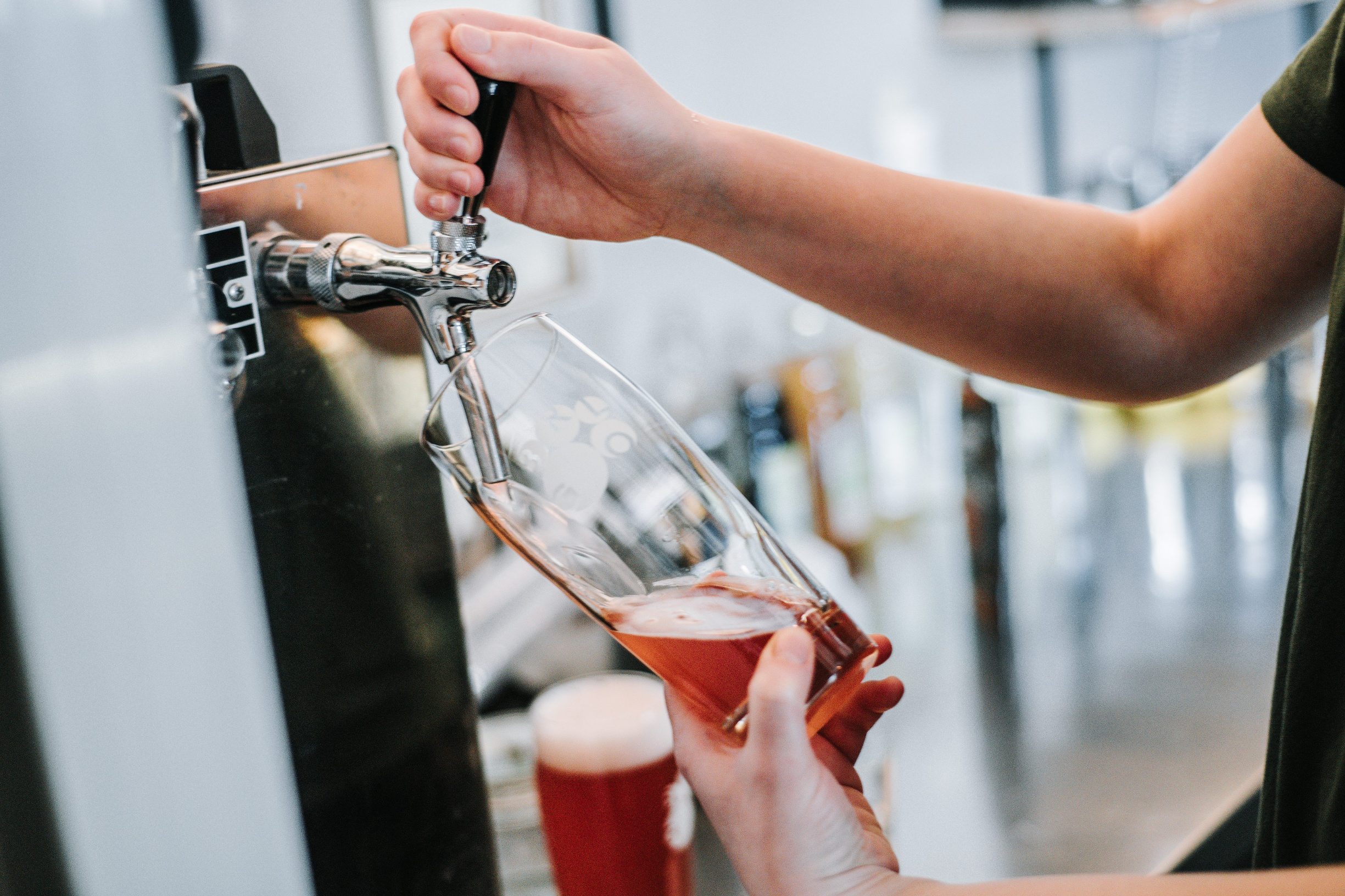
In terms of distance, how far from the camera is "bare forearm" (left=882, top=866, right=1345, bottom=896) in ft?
1.25

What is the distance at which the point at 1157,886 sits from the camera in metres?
0.42

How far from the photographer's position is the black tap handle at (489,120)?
0.49 m

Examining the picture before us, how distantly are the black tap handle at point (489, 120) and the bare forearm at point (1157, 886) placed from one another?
342mm

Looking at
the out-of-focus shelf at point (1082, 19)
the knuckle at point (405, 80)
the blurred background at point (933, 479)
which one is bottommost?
the blurred background at point (933, 479)

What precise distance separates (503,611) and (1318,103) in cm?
94

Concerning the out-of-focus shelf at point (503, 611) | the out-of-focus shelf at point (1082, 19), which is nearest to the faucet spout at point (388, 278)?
the out-of-focus shelf at point (503, 611)

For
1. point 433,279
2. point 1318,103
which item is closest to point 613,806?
point 433,279

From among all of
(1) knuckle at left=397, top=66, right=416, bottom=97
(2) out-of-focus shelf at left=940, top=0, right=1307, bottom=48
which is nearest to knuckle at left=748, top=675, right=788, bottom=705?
(1) knuckle at left=397, top=66, right=416, bottom=97

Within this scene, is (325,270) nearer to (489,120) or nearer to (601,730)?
(489,120)

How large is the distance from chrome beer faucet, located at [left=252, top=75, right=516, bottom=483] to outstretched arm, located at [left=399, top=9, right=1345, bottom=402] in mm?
117

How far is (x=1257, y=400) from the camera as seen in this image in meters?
2.16

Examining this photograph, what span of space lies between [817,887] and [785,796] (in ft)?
0.15

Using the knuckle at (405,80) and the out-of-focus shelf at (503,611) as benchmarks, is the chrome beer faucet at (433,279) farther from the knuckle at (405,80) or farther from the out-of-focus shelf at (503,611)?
the out-of-focus shelf at (503,611)

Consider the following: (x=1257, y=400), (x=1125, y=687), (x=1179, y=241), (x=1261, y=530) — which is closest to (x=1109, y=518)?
(x=1261, y=530)
